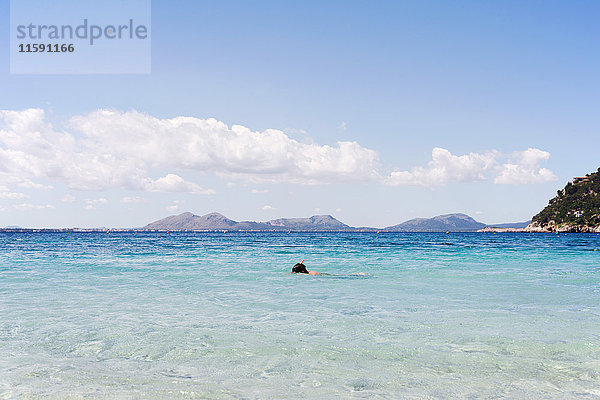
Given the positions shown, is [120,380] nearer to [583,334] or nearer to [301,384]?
[301,384]

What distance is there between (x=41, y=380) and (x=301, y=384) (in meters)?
4.19

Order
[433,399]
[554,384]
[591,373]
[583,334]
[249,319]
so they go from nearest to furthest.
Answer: [433,399] → [554,384] → [591,373] → [583,334] → [249,319]

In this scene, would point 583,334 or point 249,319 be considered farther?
point 249,319

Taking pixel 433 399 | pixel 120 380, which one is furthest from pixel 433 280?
pixel 120 380

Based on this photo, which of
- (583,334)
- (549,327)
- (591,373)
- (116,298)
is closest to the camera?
(591,373)

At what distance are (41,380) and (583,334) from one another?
1113cm

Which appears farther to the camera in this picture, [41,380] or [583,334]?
Answer: [583,334]

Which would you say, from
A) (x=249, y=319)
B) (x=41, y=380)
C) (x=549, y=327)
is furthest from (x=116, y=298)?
→ (x=549, y=327)

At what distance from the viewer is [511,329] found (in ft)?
34.7

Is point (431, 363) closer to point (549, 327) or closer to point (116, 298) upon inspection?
point (549, 327)

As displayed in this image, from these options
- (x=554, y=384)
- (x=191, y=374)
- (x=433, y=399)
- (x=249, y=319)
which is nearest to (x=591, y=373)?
(x=554, y=384)

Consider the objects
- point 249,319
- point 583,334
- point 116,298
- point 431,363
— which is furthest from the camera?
point 116,298

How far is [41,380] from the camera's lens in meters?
6.99

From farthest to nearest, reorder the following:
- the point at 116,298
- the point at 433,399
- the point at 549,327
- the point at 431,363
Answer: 1. the point at 116,298
2. the point at 549,327
3. the point at 431,363
4. the point at 433,399
